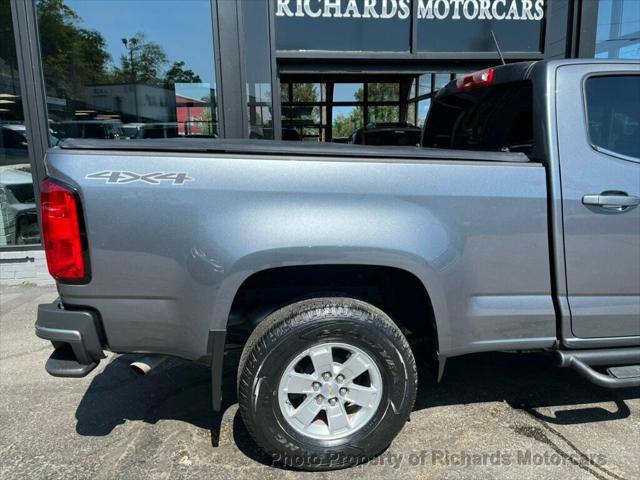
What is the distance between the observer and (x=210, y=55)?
6156 millimetres

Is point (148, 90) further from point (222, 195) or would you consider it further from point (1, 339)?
point (222, 195)

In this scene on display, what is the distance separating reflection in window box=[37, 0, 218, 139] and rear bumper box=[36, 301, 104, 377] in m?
4.31

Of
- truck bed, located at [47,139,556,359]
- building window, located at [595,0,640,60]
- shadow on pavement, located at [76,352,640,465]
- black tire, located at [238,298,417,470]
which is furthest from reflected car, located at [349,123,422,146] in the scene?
black tire, located at [238,298,417,470]

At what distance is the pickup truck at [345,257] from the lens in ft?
7.53

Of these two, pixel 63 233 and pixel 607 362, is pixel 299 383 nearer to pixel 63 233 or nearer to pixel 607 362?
pixel 63 233

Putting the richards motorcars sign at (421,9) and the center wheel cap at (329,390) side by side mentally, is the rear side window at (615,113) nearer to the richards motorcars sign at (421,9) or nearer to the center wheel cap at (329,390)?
the center wheel cap at (329,390)

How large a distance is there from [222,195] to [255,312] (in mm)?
715

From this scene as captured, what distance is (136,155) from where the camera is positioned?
2307 millimetres

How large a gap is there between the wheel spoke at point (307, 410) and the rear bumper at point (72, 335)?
1.00 m

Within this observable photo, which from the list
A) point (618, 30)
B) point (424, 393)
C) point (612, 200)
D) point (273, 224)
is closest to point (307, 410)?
point (273, 224)

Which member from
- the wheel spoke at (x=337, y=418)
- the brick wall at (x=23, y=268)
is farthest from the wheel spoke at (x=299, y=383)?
the brick wall at (x=23, y=268)

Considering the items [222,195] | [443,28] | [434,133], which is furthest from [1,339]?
[443,28]

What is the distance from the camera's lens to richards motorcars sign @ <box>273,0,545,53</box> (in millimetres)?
6258

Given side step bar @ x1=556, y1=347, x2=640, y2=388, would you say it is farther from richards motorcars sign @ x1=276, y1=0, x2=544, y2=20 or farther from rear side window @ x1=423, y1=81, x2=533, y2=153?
richards motorcars sign @ x1=276, y1=0, x2=544, y2=20
